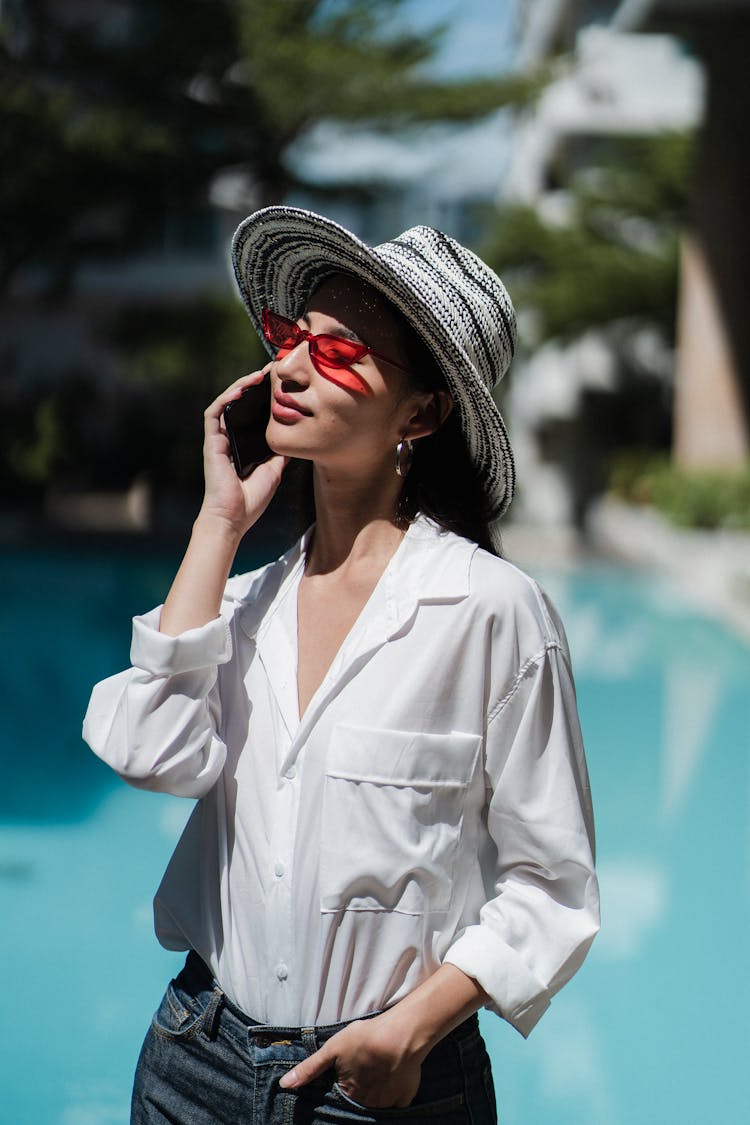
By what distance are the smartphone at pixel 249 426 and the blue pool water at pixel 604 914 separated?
7.21ft

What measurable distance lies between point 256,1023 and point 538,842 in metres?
0.35

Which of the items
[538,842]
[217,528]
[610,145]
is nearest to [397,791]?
[538,842]

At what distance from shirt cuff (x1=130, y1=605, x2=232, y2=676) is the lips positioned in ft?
0.79

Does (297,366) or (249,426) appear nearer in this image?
(297,366)

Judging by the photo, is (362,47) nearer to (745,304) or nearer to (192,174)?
(192,174)

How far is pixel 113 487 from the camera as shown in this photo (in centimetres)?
2325

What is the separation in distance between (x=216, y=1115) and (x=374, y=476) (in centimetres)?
71

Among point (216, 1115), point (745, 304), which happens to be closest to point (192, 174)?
point (745, 304)

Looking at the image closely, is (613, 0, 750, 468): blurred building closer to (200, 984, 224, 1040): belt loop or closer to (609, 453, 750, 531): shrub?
(609, 453, 750, 531): shrub

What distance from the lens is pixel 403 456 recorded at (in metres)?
1.64

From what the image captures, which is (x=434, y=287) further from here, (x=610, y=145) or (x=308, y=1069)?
(x=610, y=145)

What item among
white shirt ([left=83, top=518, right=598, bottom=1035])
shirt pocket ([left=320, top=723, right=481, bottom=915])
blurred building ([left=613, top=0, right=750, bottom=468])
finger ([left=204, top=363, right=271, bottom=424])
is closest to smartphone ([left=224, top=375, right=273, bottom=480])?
finger ([left=204, top=363, right=271, bottom=424])

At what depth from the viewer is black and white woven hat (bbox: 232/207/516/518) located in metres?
1.48

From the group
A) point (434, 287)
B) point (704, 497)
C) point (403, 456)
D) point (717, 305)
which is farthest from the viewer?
point (717, 305)
